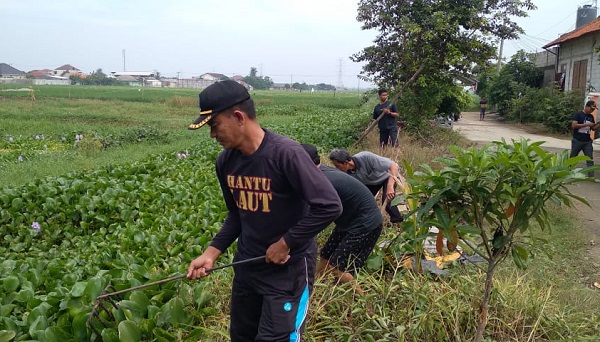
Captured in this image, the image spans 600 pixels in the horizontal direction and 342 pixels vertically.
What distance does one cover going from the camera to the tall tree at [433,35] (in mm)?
12703

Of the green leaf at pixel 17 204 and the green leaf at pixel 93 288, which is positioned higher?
the green leaf at pixel 93 288

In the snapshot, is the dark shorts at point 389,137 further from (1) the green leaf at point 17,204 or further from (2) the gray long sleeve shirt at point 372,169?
(1) the green leaf at point 17,204

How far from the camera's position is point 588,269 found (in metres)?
5.54

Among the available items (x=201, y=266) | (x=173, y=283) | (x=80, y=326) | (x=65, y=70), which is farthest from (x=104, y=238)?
(x=65, y=70)

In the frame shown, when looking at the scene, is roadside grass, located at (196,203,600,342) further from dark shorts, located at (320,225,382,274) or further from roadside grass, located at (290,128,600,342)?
dark shorts, located at (320,225,382,274)

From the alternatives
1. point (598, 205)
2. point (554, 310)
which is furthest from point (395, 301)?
point (598, 205)

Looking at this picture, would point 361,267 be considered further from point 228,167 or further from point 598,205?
point 598,205

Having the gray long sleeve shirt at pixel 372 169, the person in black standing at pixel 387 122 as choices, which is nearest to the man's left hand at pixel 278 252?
the gray long sleeve shirt at pixel 372 169

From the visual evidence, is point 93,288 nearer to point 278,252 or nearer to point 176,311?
point 176,311

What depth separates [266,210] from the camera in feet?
8.39

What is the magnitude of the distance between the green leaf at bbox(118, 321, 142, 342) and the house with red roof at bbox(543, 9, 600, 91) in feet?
64.1

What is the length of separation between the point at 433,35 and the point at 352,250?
31.7 feet

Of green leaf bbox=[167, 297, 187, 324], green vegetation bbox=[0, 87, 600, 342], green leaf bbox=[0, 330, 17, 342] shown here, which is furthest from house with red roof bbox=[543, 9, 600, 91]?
green leaf bbox=[0, 330, 17, 342]

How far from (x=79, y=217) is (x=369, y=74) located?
9.77 metres
